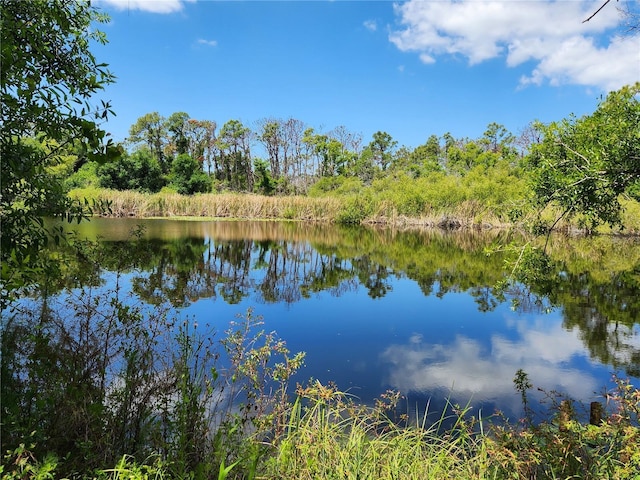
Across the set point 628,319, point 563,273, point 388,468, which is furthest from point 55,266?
point 563,273

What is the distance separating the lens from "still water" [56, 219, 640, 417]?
5.57 meters

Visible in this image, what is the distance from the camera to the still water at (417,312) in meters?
5.57

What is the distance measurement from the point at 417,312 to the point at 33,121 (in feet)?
26.1

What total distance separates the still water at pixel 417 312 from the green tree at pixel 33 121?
1749 mm

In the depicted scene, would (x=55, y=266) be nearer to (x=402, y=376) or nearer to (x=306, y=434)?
(x=306, y=434)

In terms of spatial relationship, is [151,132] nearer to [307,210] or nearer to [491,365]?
[307,210]

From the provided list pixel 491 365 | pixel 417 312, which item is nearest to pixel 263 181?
pixel 417 312

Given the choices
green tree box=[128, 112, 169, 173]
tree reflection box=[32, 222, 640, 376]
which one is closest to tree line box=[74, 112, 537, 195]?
green tree box=[128, 112, 169, 173]

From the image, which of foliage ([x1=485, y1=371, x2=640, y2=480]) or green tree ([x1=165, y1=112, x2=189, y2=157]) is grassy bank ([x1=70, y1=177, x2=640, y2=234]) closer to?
green tree ([x1=165, y1=112, x2=189, y2=157])

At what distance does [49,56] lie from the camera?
94.7 inches

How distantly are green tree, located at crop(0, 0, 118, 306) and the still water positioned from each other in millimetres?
1749

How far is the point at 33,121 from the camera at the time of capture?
2295mm

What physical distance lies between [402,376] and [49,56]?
502cm

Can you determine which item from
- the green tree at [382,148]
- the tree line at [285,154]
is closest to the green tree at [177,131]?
the tree line at [285,154]
